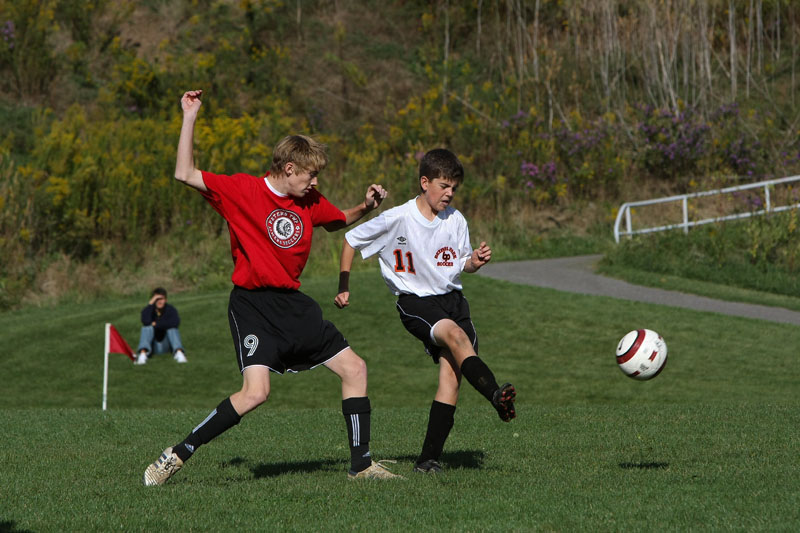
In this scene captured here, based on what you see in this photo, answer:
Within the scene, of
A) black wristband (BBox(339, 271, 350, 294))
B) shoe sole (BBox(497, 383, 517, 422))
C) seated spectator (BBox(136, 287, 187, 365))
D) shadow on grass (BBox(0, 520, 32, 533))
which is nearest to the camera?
shadow on grass (BBox(0, 520, 32, 533))

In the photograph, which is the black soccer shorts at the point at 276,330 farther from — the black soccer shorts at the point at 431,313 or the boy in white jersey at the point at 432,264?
the black soccer shorts at the point at 431,313

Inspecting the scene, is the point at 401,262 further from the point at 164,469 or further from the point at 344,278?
the point at 164,469

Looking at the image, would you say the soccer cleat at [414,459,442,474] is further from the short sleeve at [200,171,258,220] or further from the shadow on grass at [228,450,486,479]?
the short sleeve at [200,171,258,220]

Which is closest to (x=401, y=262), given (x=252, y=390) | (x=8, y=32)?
(x=252, y=390)

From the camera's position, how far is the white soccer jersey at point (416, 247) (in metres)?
6.52

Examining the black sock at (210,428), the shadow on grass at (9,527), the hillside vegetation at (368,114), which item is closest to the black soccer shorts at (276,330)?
the black sock at (210,428)

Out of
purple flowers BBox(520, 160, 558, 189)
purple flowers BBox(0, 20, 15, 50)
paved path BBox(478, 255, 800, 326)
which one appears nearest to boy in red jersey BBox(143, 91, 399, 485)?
paved path BBox(478, 255, 800, 326)

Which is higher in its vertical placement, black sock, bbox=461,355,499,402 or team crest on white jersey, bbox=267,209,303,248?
team crest on white jersey, bbox=267,209,303,248

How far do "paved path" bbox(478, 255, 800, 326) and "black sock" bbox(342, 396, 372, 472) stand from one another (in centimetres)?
1315

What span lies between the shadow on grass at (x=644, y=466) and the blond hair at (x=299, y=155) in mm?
2605

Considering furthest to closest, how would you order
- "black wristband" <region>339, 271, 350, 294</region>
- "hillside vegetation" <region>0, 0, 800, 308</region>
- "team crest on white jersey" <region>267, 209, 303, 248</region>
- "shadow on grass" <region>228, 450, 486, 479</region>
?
"hillside vegetation" <region>0, 0, 800, 308</region>, "shadow on grass" <region>228, 450, 486, 479</region>, "black wristband" <region>339, 271, 350, 294</region>, "team crest on white jersey" <region>267, 209, 303, 248</region>

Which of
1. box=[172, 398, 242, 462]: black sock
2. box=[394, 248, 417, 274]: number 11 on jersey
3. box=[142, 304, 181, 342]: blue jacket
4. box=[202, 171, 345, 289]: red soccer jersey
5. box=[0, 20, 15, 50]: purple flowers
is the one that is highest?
box=[0, 20, 15, 50]: purple flowers

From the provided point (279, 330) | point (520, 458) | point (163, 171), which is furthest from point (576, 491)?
point (163, 171)

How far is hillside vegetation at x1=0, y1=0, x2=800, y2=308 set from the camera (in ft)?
84.9
